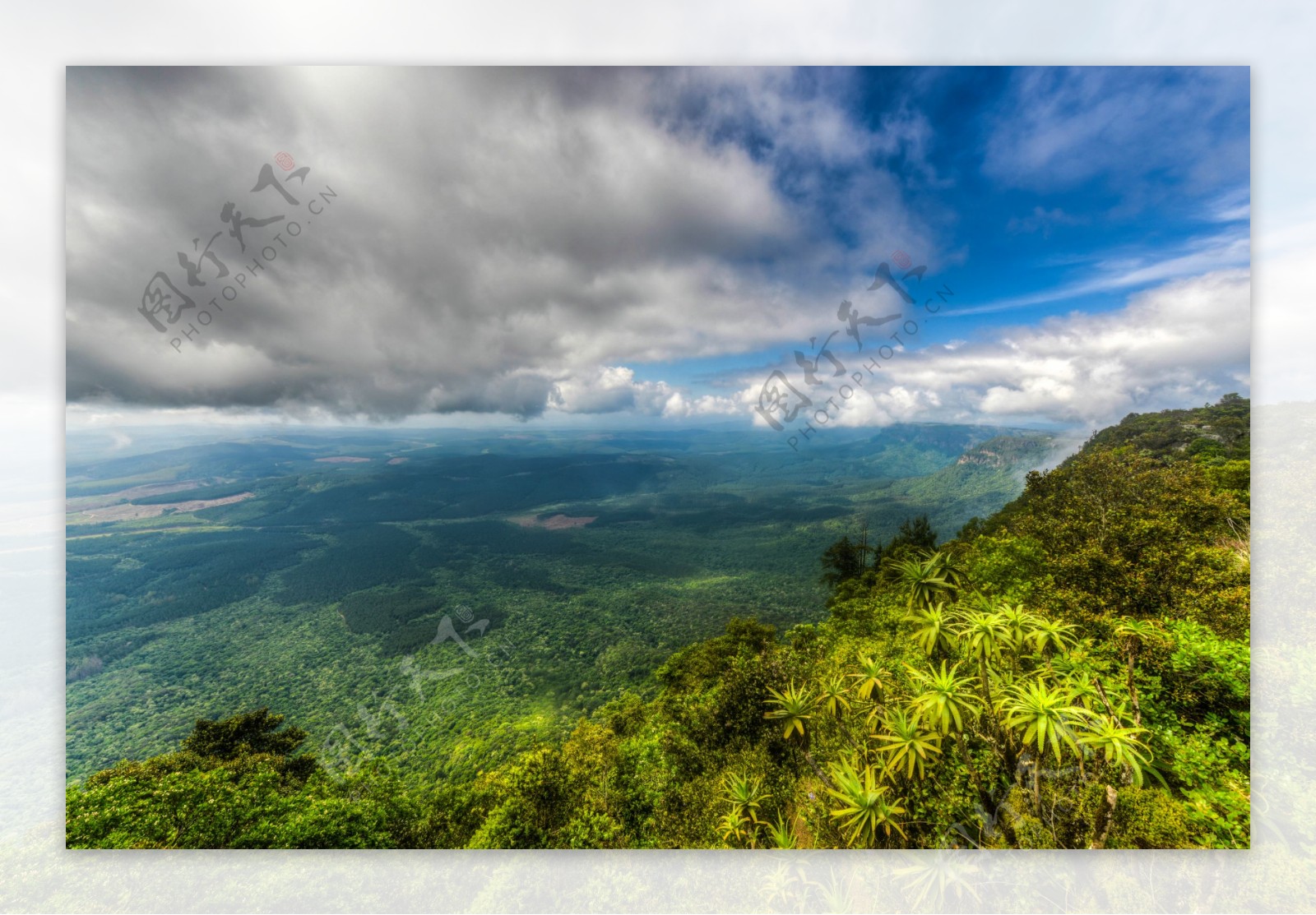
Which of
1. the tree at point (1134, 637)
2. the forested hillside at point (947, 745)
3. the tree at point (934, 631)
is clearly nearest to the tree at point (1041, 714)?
the forested hillside at point (947, 745)

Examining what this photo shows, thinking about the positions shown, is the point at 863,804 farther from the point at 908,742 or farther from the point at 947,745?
the point at 947,745

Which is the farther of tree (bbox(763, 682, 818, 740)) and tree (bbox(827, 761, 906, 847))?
tree (bbox(763, 682, 818, 740))

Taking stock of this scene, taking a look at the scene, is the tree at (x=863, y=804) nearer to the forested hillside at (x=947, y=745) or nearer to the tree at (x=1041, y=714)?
the forested hillside at (x=947, y=745)

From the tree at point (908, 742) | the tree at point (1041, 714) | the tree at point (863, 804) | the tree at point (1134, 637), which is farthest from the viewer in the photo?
the tree at point (1134, 637)

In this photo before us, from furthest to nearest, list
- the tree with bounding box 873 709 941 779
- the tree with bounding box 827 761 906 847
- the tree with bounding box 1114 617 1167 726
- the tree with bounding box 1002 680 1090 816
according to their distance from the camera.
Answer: the tree with bounding box 1114 617 1167 726 < the tree with bounding box 827 761 906 847 < the tree with bounding box 873 709 941 779 < the tree with bounding box 1002 680 1090 816

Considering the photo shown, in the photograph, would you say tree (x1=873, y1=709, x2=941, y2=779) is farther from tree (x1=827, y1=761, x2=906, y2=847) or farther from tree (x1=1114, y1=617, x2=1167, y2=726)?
tree (x1=1114, y1=617, x2=1167, y2=726)

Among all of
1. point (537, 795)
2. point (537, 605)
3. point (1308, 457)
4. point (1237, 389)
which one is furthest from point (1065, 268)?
point (537, 605)

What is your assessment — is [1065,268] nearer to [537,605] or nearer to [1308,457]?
[1308,457]

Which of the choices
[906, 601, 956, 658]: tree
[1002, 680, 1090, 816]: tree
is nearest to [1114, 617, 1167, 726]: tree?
[1002, 680, 1090, 816]: tree

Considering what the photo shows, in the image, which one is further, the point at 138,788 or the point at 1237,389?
the point at 1237,389
